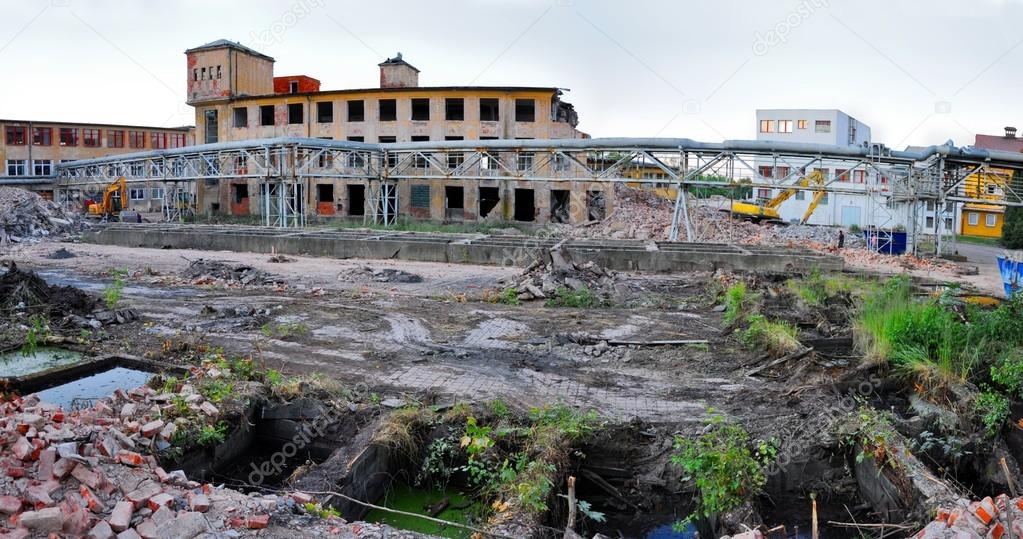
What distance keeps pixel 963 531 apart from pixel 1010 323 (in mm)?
5763

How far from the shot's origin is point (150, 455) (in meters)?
5.69

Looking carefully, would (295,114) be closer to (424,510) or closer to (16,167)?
(16,167)

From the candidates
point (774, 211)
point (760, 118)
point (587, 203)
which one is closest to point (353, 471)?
point (587, 203)

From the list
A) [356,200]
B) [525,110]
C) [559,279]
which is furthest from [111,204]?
[559,279]

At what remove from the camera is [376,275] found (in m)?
18.5

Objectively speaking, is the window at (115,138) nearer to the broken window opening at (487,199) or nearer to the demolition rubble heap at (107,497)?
the broken window opening at (487,199)

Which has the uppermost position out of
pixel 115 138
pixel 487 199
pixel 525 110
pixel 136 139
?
pixel 136 139

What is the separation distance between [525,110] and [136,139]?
1528 inches

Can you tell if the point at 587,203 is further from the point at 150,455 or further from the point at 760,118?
the point at 150,455

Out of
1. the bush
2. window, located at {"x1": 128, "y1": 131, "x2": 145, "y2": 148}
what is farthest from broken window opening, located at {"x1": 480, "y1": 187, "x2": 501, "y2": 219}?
window, located at {"x1": 128, "y1": 131, "x2": 145, "y2": 148}

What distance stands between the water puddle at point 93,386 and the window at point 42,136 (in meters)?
57.7

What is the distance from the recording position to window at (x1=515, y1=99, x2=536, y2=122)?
4078 cm

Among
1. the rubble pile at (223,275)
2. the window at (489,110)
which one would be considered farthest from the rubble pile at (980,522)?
the window at (489,110)

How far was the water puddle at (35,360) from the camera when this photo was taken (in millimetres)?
8880
